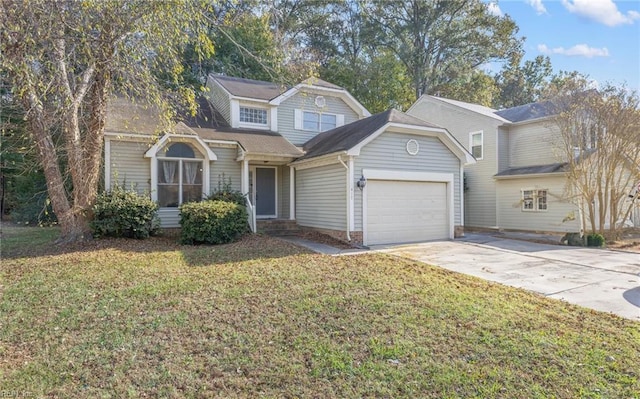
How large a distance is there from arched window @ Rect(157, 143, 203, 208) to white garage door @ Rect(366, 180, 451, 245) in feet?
19.8

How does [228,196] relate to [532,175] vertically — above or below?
below

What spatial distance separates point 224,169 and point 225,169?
39 millimetres

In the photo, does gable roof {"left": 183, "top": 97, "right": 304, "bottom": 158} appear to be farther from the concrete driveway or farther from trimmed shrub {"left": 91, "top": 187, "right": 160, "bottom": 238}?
the concrete driveway

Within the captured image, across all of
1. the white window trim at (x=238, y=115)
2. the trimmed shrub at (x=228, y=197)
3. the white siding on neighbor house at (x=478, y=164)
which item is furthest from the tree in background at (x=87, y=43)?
the white siding on neighbor house at (x=478, y=164)

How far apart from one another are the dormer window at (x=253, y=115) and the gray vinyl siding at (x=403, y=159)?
6.27 m

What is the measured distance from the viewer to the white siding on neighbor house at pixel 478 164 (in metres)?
18.2

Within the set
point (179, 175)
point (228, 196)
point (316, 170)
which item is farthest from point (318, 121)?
point (179, 175)

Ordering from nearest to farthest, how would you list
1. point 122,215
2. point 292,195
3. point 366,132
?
point 122,215, point 366,132, point 292,195

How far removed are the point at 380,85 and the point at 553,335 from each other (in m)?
23.7

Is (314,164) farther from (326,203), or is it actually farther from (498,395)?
(498,395)

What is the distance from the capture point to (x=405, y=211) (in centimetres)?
1248

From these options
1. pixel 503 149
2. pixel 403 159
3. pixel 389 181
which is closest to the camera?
pixel 389 181

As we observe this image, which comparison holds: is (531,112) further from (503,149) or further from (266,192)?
(266,192)

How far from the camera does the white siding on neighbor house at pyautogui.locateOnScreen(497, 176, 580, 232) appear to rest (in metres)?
15.4
